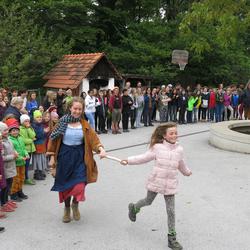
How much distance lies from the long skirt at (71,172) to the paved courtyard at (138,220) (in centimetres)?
50

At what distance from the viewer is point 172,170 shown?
5203mm

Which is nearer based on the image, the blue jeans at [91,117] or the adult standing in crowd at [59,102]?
the adult standing in crowd at [59,102]

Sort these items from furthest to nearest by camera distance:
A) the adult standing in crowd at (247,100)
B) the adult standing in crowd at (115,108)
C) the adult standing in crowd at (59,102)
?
the adult standing in crowd at (247,100)
the adult standing in crowd at (115,108)
the adult standing in crowd at (59,102)

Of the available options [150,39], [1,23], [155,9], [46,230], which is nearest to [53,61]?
[1,23]

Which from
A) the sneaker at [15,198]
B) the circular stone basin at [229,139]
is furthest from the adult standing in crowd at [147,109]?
the sneaker at [15,198]

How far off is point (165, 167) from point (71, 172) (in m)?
1.34

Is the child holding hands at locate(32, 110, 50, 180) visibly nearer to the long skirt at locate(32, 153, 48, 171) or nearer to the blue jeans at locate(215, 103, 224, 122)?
the long skirt at locate(32, 153, 48, 171)

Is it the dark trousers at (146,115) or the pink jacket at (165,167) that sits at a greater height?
the pink jacket at (165,167)

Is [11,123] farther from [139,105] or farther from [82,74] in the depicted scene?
[82,74]

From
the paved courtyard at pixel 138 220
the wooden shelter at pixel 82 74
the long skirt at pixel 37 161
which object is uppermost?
the wooden shelter at pixel 82 74

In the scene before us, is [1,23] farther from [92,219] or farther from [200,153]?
[92,219]

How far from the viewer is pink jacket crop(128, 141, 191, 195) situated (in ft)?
17.0

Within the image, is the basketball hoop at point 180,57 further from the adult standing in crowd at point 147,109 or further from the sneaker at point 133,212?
the sneaker at point 133,212

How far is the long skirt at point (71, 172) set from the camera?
5.73 metres
